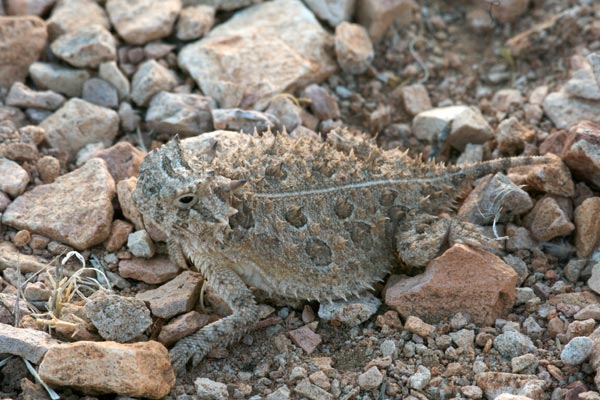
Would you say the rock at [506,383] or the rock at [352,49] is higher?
the rock at [352,49]

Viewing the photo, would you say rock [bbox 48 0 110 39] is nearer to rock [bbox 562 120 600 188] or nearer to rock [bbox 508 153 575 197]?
rock [bbox 508 153 575 197]

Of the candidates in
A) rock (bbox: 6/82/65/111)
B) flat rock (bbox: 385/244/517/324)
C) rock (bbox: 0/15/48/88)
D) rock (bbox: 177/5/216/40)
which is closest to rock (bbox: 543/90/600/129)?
flat rock (bbox: 385/244/517/324)

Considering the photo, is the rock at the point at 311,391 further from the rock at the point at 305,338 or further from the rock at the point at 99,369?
the rock at the point at 99,369

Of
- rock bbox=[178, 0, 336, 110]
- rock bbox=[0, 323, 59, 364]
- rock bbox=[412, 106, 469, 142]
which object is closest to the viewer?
rock bbox=[0, 323, 59, 364]

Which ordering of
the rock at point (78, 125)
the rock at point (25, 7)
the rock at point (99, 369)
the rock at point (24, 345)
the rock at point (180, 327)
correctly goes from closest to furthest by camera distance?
1. the rock at point (99, 369)
2. the rock at point (24, 345)
3. the rock at point (180, 327)
4. the rock at point (78, 125)
5. the rock at point (25, 7)

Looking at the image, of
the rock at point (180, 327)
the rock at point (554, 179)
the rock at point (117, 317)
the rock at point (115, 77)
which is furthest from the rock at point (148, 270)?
the rock at point (554, 179)
